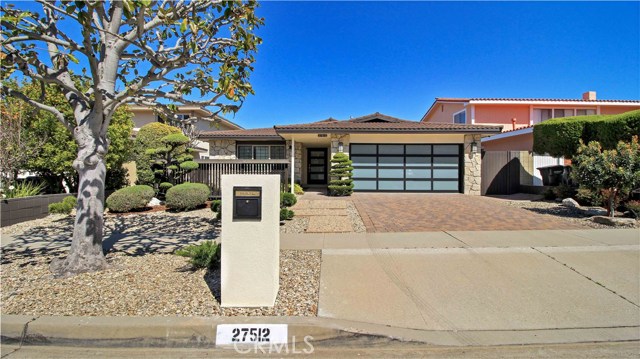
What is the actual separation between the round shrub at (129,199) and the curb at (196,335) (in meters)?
7.92

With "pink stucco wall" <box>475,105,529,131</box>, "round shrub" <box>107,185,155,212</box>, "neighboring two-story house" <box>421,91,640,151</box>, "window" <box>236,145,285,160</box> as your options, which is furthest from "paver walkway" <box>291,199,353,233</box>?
"pink stucco wall" <box>475,105,529,131</box>

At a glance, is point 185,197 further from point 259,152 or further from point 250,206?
point 250,206

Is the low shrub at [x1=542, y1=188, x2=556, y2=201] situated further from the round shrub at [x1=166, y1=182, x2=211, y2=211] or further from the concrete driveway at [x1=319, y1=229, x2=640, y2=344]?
the round shrub at [x1=166, y1=182, x2=211, y2=211]

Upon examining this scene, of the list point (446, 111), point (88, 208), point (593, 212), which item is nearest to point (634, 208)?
point (593, 212)

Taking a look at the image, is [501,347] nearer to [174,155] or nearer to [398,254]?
[398,254]

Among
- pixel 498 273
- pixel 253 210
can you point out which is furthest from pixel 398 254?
pixel 253 210

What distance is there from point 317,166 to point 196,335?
17.4 metres

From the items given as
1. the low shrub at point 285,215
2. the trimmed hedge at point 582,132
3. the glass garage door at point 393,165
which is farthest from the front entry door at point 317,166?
the low shrub at point 285,215

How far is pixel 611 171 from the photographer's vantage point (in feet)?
28.7

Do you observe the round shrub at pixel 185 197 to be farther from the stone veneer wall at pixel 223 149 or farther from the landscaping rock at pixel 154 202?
the stone veneer wall at pixel 223 149

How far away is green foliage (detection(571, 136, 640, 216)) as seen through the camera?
8.71 metres

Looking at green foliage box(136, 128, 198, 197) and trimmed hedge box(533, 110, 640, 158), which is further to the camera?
green foliage box(136, 128, 198, 197)

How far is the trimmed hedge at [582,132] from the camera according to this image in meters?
11.1

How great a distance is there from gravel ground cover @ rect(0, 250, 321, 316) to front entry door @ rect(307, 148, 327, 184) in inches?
590
